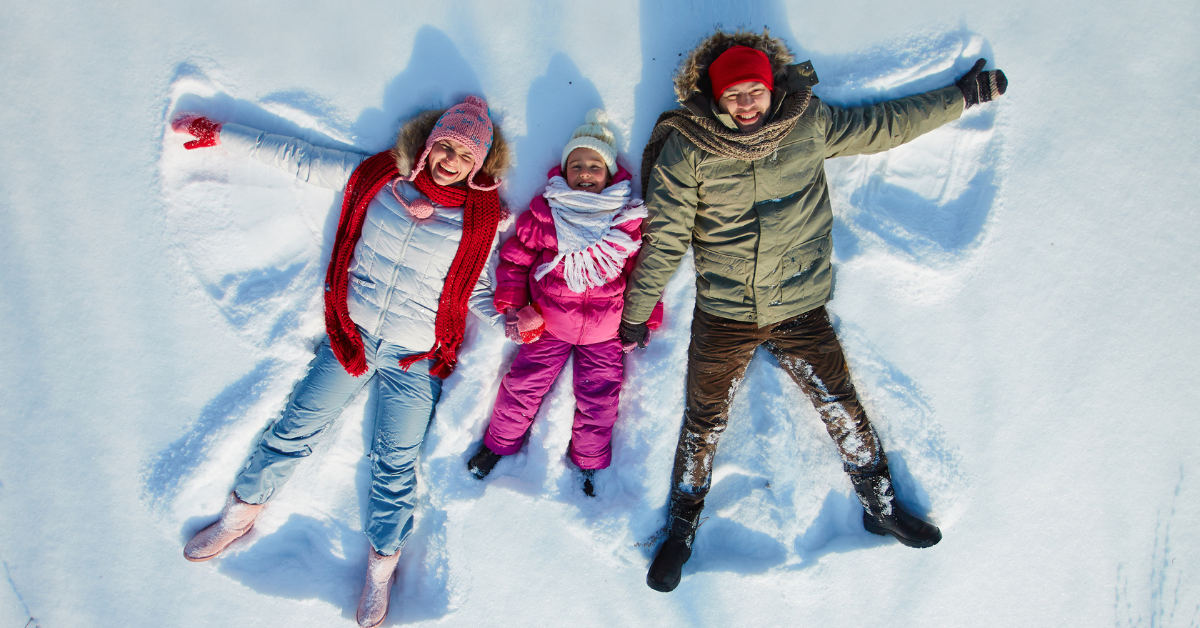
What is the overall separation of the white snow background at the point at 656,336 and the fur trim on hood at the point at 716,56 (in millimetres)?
261

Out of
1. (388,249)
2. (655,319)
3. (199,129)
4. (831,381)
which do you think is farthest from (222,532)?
(831,381)

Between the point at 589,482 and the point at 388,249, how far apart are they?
1310 millimetres

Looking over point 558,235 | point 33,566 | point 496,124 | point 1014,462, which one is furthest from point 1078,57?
point 33,566

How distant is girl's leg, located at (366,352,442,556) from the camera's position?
2.24 metres

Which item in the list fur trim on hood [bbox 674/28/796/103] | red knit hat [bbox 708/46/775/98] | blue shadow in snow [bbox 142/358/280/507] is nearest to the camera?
red knit hat [bbox 708/46/775/98]

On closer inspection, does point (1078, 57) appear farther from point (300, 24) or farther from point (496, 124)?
point (300, 24)

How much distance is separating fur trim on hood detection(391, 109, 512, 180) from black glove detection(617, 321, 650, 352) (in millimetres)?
819

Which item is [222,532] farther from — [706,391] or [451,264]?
[706,391]

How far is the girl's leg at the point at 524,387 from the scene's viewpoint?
7.29ft

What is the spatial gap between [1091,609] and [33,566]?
4640mm

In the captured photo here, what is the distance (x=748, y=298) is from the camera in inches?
83.6

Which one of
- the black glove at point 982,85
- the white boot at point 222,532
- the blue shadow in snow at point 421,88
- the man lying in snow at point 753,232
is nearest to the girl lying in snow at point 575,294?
the man lying in snow at point 753,232

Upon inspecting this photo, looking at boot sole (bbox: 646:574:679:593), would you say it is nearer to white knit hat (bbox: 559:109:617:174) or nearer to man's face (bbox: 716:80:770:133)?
white knit hat (bbox: 559:109:617:174)

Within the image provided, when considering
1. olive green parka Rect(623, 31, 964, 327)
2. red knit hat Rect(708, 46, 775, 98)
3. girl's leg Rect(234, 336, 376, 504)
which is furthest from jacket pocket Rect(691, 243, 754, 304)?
girl's leg Rect(234, 336, 376, 504)
